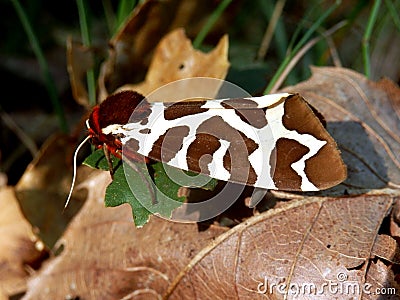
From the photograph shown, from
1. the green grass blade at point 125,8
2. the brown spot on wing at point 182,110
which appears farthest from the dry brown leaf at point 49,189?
the brown spot on wing at point 182,110

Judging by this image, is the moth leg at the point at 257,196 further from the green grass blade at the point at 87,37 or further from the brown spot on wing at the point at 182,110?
the green grass blade at the point at 87,37

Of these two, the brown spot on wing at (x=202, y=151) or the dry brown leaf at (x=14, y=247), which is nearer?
the brown spot on wing at (x=202, y=151)

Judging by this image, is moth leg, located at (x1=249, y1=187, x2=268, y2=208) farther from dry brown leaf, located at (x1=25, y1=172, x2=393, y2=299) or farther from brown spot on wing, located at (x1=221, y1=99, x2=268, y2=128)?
brown spot on wing, located at (x1=221, y1=99, x2=268, y2=128)

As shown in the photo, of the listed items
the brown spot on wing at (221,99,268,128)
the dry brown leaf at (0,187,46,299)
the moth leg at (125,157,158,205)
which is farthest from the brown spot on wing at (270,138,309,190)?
the dry brown leaf at (0,187,46,299)

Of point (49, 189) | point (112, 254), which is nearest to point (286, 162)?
point (112, 254)

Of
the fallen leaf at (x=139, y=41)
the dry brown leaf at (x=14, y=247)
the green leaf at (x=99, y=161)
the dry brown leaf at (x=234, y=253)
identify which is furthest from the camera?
the fallen leaf at (x=139, y=41)

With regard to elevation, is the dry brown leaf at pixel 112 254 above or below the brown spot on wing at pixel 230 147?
below

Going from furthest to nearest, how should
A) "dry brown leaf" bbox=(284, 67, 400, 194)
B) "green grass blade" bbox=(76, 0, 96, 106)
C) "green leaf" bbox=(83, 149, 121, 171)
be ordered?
"green grass blade" bbox=(76, 0, 96, 106) < "dry brown leaf" bbox=(284, 67, 400, 194) < "green leaf" bbox=(83, 149, 121, 171)

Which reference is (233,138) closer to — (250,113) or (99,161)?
(250,113)
